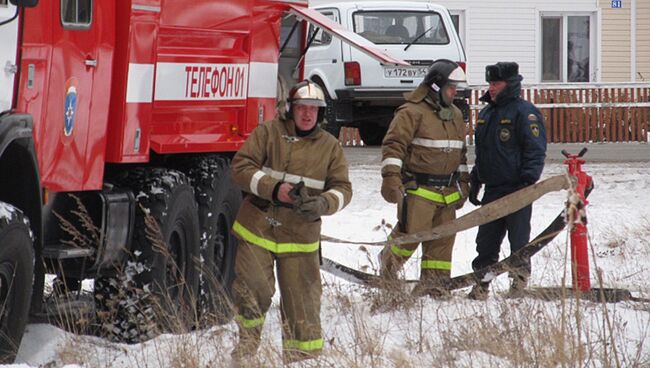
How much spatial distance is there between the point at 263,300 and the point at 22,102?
1700 mm

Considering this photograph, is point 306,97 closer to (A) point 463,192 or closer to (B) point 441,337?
(B) point 441,337

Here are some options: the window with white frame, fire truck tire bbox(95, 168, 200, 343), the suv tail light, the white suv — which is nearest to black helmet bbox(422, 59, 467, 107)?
fire truck tire bbox(95, 168, 200, 343)

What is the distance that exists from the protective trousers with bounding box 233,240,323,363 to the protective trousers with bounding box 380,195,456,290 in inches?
75.9

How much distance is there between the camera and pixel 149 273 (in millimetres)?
8656

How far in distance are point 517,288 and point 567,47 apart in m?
22.1

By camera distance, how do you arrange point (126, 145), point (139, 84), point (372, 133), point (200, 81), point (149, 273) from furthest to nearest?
point (372, 133)
point (200, 81)
point (149, 273)
point (139, 84)
point (126, 145)

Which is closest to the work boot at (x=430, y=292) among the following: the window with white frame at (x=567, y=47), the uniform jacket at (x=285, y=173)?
the uniform jacket at (x=285, y=173)

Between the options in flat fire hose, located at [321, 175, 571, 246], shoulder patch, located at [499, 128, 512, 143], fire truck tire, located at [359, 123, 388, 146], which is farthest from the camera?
fire truck tire, located at [359, 123, 388, 146]

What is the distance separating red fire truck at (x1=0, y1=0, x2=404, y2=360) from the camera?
7.05m

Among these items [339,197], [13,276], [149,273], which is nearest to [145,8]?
[149,273]

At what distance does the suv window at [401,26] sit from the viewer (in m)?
20.8

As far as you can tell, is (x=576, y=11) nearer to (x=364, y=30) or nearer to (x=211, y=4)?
(x=364, y=30)

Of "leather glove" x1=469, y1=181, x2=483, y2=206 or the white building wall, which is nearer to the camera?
"leather glove" x1=469, y1=181, x2=483, y2=206

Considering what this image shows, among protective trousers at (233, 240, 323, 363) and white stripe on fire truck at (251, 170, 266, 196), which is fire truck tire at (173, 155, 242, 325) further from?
white stripe on fire truck at (251, 170, 266, 196)
